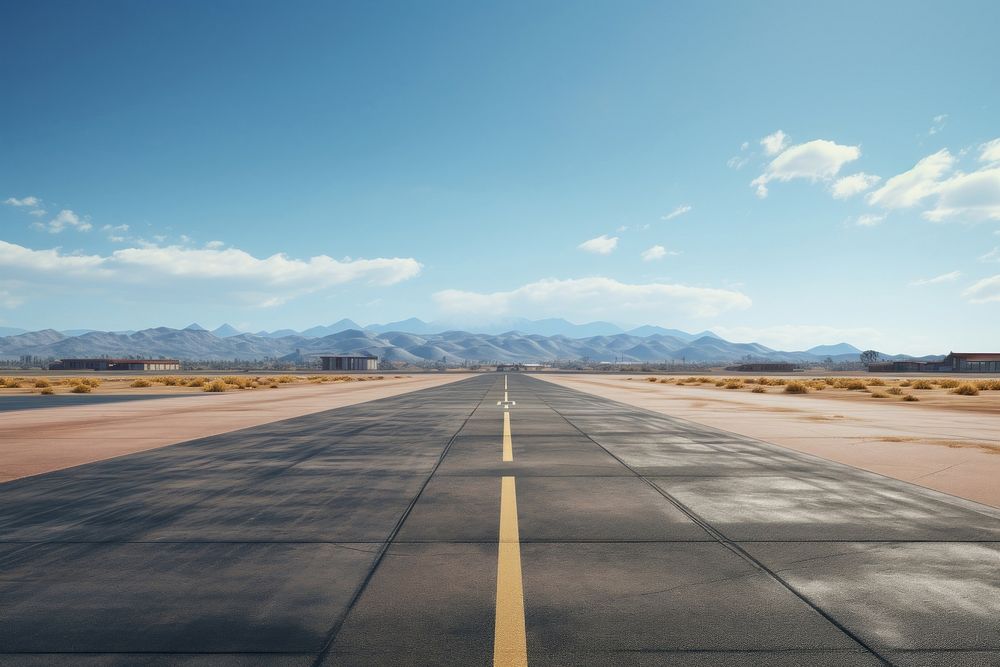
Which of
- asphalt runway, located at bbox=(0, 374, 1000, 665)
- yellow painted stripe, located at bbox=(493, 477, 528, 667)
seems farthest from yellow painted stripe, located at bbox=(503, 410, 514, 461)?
yellow painted stripe, located at bbox=(493, 477, 528, 667)

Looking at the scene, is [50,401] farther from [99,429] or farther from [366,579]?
[366,579]

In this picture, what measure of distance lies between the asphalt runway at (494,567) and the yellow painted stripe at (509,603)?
17 mm

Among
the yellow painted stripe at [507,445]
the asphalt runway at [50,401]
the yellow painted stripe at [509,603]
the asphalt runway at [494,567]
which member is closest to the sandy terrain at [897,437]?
the asphalt runway at [494,567]

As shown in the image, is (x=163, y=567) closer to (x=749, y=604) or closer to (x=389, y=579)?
(x=389, y=579)

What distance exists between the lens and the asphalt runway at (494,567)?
3363 mm

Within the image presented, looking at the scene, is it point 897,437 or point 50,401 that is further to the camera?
point 50,401

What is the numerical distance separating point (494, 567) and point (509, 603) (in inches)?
29.4

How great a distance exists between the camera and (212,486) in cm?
795

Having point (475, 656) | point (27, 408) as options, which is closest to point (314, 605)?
point (475, 656)

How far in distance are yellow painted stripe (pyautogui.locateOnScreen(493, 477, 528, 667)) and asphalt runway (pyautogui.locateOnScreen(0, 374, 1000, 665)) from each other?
0.06 ft

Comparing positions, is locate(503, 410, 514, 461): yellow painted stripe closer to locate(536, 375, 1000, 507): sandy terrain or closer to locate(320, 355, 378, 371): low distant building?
locate(536, 375, 1000, 507): sandy terrain

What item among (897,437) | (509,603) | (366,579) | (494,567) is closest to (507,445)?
(494,567)

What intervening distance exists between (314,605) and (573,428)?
1150 cm

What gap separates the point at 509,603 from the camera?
12.9 feet
